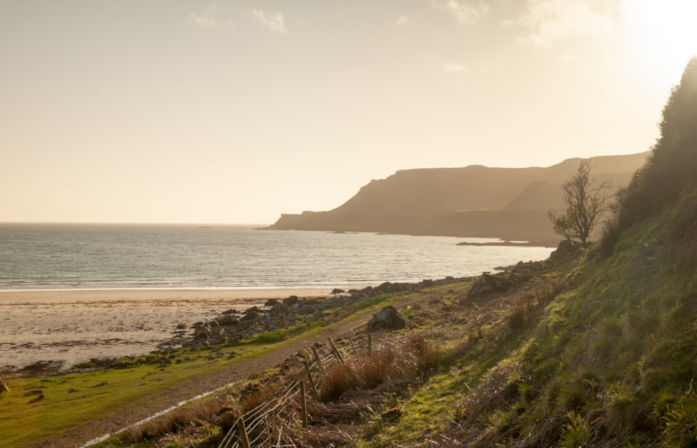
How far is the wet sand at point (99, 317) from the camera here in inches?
1045

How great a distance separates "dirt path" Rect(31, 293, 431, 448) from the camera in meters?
13.1

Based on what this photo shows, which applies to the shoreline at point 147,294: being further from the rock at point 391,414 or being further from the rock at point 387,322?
the rock at point 391,414

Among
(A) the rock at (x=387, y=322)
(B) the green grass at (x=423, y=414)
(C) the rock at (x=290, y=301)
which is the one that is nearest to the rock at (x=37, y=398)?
(A) the rock at (x=387, y=322)

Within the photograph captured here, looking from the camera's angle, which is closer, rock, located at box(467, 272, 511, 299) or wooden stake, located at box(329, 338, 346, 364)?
wooden stake, located at box(329, 338, 346, 364)

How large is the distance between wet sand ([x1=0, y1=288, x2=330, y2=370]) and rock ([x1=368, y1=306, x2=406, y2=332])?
1682cm

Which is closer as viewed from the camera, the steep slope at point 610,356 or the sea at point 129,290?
the steep slope at point 610,356

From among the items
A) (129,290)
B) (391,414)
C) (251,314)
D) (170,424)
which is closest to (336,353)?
(391,414)

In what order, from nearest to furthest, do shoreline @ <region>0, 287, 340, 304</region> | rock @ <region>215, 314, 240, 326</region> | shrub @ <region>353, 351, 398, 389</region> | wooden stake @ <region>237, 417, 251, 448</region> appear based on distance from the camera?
wooden stake @ <region>237, 417, 251, 448</region> → shrub @ <region>353, 351, 398, 389</region> → rock @ <region>215, 314, 240, 326</region> → shoreline @ <region>0, 287, 340, 304</region>

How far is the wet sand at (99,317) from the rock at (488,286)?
24321 millimetres

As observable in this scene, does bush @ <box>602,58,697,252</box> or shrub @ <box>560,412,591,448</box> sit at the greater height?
bush @ <box>602,58,697,252</box>

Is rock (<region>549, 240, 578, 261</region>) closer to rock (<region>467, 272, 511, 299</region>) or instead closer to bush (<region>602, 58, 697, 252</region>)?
rock (<region>467, 272, 511, 299</region>)

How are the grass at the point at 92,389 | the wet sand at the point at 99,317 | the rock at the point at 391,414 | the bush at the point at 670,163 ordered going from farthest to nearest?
1. the wet sand at the point at 99,317
2. the grass at the point at 92,389
3. the bush at the point at 670,163
4. the rock at the point at 391,414

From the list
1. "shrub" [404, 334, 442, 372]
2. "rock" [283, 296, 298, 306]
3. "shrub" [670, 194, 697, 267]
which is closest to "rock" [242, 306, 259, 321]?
"rock" [283, 296, 298, 306]

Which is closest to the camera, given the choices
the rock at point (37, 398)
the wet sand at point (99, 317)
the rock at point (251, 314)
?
the rock at point (37, 398)
